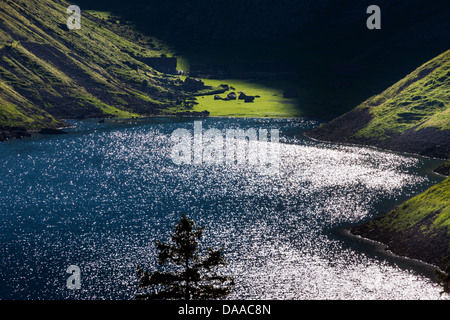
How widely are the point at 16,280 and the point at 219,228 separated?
47125mm

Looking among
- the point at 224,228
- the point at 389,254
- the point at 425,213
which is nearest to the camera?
the point at 389,254

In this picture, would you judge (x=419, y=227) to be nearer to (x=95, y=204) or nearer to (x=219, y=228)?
(x=219, y=228)

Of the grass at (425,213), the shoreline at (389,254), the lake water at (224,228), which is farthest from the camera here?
the grass at (425,213)

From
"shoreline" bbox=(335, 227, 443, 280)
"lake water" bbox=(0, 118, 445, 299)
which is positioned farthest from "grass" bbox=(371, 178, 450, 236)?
"lake water" bbox=(0, 118, 445, 299)

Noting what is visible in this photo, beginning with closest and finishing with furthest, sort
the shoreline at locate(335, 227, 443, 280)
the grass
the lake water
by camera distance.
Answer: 1. the lake water
2. the shoreline at locate(335, 227, 443, 280)
3. the grass

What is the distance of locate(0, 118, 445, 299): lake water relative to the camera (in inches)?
3962

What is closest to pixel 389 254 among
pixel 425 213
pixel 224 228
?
pixel 425 213

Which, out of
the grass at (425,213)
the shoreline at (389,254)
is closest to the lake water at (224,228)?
the shoreline at (389,254)

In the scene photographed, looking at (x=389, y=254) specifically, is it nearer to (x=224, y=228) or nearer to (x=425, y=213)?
(x=425, y=213)

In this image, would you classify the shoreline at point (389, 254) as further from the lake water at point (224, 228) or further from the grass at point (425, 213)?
the grass at point (425, 213)

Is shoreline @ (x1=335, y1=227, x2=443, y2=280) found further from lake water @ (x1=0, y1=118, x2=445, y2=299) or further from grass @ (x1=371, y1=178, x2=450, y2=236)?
grass @ (x1=371, y1=178, x2=450, y2=236)

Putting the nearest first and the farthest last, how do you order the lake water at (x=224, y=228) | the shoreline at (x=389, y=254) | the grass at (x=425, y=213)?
the lake water at (x=224, y=228) → the shoreline at (x=389, y=254) → the grass at (x=425, y=213)

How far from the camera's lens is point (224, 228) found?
442ft

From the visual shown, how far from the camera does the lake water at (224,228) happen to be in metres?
101
